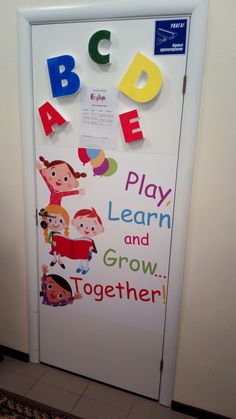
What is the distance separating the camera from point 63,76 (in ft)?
5.33

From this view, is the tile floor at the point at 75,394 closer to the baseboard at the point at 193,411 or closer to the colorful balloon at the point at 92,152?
the baseboard at the point at 193,411

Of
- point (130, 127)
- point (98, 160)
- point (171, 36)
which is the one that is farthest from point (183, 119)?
point (98, 160)

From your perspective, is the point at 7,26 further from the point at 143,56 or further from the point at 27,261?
the point at 27,261

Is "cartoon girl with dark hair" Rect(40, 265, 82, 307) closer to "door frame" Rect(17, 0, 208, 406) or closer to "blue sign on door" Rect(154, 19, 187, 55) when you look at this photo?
"door frame" Rect(17, 0, 208, 406)

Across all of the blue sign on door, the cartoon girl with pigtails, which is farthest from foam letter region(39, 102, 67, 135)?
the blue sign on door

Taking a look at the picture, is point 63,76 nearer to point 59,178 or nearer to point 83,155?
point 83,155

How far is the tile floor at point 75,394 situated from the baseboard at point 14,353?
0.04 metres

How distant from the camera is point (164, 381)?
188cm

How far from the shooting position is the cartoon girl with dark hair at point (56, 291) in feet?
6.47

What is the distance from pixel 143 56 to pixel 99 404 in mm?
1928

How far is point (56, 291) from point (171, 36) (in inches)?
60.5

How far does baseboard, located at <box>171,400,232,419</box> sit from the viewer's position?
5.96ft

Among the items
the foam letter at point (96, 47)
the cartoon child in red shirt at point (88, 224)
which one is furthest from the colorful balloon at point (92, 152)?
the foam letter at point (96, 47)

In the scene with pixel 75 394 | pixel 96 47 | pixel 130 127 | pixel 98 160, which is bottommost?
pixel 75 394
